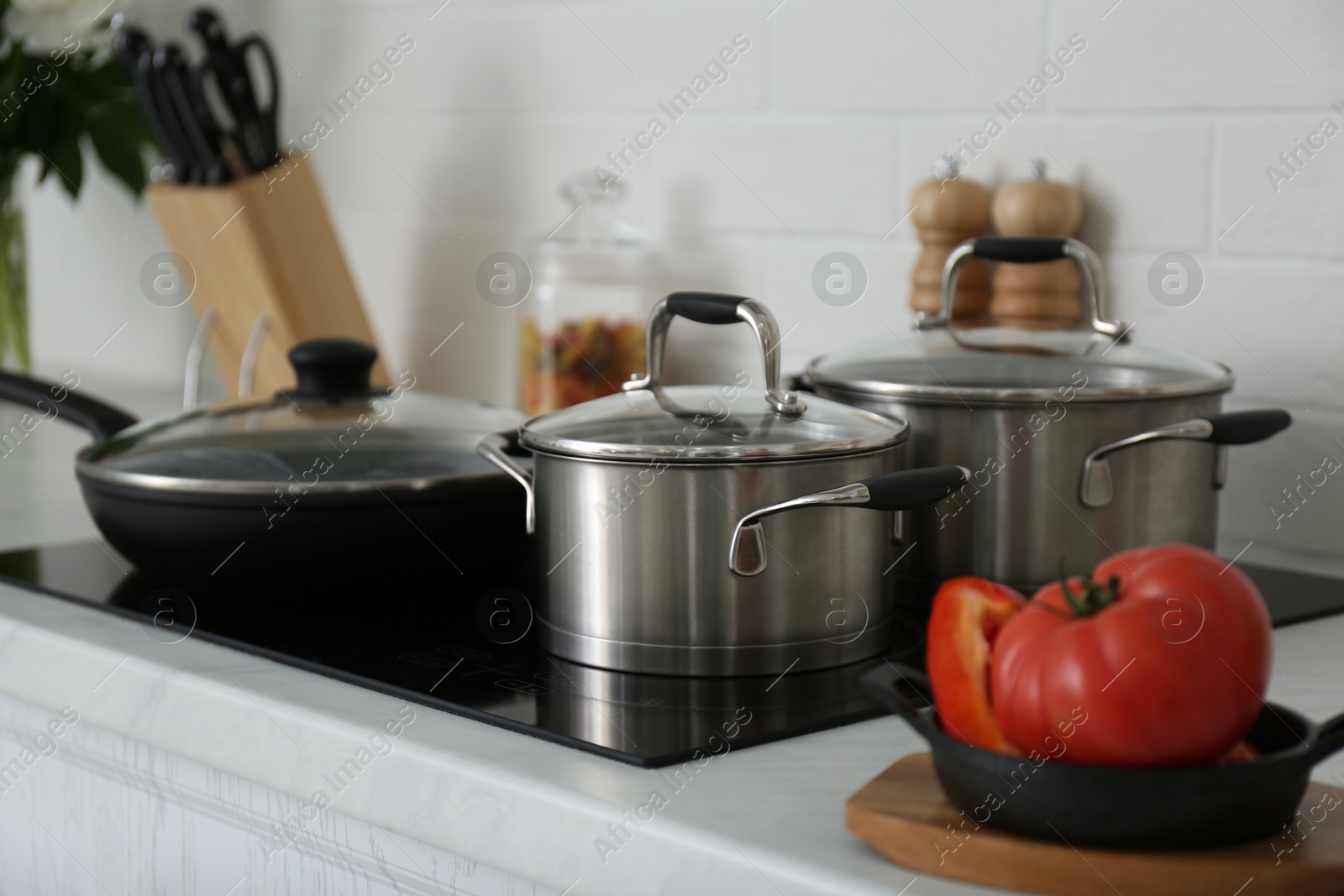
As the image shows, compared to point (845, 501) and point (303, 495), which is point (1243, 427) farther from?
point (303, 495)

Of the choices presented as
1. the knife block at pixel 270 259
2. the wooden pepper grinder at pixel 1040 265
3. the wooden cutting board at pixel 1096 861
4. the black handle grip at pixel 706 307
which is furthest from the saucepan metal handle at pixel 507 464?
the knife block at pixel 270 259

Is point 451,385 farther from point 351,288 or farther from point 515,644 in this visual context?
point 515,644

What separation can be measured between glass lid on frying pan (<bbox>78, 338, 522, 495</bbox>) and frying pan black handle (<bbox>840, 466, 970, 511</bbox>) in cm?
29

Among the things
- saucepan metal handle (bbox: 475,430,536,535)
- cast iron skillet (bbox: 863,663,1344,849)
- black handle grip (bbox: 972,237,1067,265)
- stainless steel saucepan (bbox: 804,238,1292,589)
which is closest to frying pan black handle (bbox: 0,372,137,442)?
saucepan metal handle (bbox: 475,430,536,535)

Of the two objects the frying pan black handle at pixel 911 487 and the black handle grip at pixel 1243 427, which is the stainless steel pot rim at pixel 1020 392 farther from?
the frying pan black handle at pixel 911 487

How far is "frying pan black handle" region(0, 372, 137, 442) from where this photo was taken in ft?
3.48

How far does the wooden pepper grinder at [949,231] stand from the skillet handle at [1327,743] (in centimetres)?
73

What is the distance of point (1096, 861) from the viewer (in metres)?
0.50

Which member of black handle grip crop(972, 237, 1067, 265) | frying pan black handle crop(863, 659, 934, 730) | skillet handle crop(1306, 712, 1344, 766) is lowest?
skillet handle crop(1306, 712, 1344, 766)

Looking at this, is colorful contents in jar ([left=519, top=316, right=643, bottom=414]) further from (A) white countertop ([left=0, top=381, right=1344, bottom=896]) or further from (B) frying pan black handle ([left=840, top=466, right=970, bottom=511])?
(B) frying pan black handle ([left=840, top=466, right=970, bottom=511])

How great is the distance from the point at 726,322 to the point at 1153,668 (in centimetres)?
37

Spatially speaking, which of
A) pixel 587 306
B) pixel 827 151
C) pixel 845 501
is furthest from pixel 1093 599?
pixel 587 306

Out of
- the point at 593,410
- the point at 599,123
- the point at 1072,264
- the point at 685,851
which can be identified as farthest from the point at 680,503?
the point at 599,123

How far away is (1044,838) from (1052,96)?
31.1 inches
